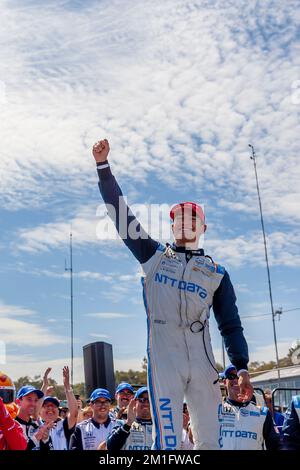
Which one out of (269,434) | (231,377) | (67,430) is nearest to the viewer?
(269,434)

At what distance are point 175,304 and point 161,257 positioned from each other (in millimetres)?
440

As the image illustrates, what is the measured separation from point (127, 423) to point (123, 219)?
3.02m

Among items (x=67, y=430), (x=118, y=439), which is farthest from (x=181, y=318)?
(x=67, y=430)

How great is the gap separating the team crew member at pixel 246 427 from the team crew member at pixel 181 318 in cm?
293

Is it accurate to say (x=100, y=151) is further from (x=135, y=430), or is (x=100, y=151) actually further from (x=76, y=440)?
(x=76, y=440)

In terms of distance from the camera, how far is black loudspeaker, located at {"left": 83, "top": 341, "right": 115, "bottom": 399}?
11.6 metres

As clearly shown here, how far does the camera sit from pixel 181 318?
456cm

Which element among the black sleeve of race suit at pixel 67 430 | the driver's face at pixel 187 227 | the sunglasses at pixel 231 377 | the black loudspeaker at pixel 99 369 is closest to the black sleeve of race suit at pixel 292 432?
the driver's face at pixel 187 227

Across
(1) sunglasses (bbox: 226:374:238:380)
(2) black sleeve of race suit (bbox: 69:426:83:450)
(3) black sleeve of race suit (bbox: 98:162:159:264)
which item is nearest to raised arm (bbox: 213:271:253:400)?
(3) black sleeve of race suit (bbox: 98:162:159:264)

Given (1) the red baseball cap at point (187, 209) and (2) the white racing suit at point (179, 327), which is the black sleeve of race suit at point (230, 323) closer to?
(2) the white racing suit at point (179, 327)

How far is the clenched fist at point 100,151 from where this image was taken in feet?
15.9
